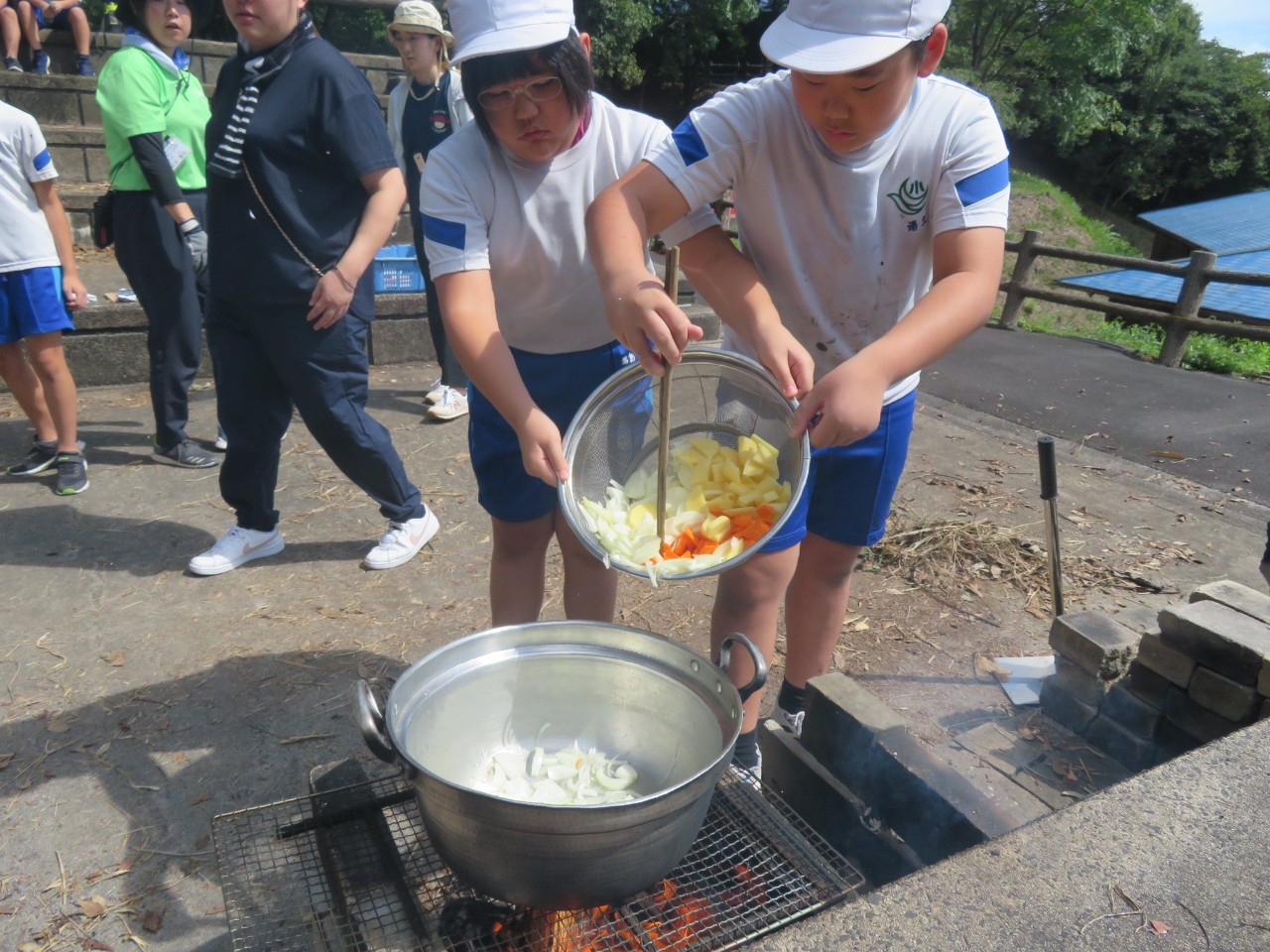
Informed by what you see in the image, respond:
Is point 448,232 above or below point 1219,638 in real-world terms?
above

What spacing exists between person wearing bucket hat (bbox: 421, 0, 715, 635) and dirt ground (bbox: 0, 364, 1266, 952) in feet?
3.26

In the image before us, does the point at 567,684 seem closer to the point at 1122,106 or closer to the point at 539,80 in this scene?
the point at 539,80

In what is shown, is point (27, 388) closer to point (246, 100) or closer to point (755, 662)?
point (246, 100)

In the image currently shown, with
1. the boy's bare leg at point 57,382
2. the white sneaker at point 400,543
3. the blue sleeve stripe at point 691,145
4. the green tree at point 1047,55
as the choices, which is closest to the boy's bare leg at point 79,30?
the boy's bare leg at point 57,382

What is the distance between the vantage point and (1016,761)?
2697 millimetres

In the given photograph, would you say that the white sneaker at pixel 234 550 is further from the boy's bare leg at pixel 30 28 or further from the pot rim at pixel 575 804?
the boy's bare leg at pixel 30 28

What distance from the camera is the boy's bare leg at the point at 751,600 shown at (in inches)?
89.7

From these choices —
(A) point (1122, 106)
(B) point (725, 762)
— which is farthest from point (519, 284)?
(A) point (1122, 106)

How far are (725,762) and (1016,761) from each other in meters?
1.60

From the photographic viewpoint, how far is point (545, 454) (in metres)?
1.84

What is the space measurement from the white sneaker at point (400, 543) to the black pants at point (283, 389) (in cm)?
29

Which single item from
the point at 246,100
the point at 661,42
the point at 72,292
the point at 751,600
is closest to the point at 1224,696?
the point at 751,600

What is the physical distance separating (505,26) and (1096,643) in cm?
230

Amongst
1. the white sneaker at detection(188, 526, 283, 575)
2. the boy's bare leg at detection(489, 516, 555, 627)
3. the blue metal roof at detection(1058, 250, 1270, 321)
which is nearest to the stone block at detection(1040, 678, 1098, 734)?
the boy's bare leg at detection(489, 516, 555, 627)
